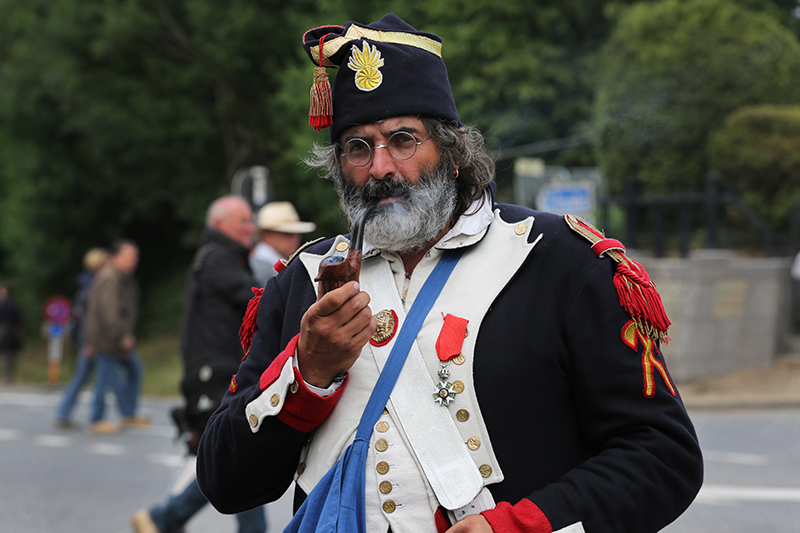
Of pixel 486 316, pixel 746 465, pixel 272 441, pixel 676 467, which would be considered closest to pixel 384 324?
pixel 486 316

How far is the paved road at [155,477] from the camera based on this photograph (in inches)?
245

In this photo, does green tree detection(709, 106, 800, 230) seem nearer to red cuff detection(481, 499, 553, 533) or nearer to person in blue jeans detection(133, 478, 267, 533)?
person in blue jeans detection(133, 478, 267, 533)

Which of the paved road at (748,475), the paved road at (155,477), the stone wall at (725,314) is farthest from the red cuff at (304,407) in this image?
the stone wall at (725,314)

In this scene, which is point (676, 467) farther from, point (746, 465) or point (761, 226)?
point (761, 226)

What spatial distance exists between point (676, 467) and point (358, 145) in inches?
40.8

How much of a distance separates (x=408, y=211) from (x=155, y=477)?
6.32 metres

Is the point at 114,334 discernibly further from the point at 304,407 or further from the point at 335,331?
the point at 335,331

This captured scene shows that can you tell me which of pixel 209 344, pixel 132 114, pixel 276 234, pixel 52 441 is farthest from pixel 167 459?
pixel 132 114

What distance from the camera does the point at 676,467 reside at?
6.11 ft

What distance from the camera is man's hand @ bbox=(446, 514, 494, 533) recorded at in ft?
5.88

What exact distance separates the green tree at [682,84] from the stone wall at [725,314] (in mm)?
1881

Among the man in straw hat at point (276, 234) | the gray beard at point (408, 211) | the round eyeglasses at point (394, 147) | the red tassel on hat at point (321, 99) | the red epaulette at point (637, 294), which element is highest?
the red tassel on hat at point (321, 99)

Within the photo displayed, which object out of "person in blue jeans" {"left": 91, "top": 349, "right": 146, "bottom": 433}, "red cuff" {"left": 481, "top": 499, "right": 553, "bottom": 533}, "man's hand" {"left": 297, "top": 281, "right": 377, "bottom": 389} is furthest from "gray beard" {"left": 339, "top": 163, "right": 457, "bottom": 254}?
"person in blue jeans" {"left": 91, "top": 349, "right": 146, "bottom": 433}

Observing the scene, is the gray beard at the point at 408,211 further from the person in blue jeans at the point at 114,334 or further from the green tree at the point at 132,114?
the green tree at the point at 132,114
